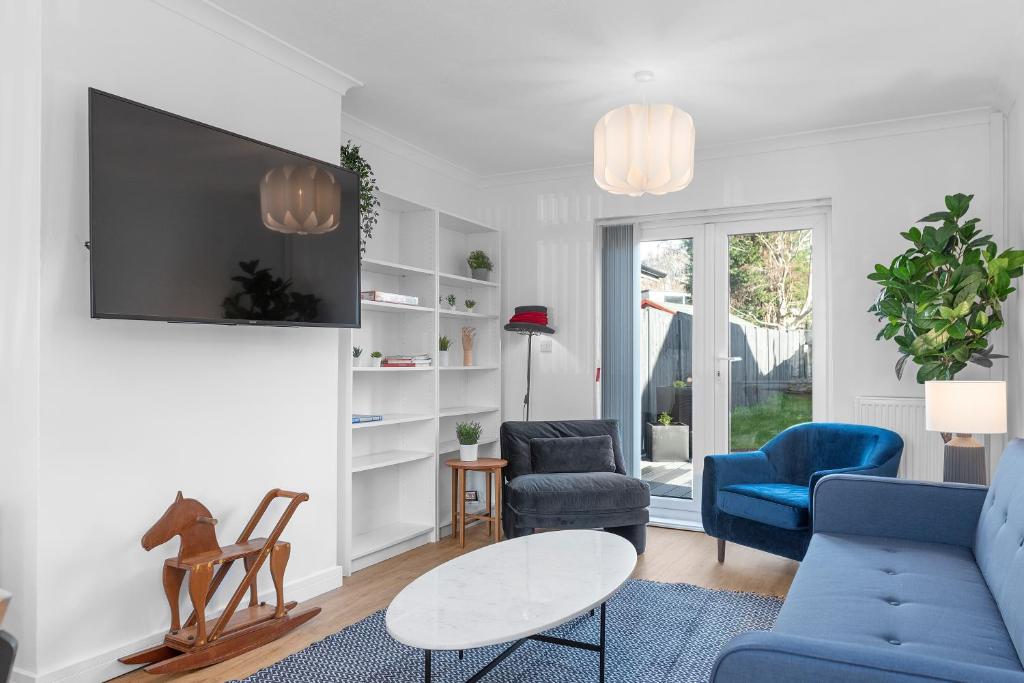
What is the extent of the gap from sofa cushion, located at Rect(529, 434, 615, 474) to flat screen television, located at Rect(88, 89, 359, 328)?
5.04 feet

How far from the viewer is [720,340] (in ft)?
16.4

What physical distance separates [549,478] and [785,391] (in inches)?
69.7

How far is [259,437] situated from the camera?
3234mm

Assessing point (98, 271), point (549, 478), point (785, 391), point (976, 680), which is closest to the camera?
point (976, 680)

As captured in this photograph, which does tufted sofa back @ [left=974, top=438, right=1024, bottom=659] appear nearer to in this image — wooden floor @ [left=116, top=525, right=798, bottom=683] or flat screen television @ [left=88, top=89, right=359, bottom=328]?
wooden floor @ [left=116, top=525, right=798, bottom=683]

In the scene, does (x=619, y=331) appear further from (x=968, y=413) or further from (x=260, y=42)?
(x=260, y=42)

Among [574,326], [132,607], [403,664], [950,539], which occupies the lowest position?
[403,664]

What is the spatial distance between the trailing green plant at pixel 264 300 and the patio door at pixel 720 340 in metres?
2.76

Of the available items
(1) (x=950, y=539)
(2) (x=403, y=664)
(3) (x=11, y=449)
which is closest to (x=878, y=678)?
(1) (x=950, y=539)

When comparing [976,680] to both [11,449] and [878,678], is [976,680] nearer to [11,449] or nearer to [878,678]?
[878,678]

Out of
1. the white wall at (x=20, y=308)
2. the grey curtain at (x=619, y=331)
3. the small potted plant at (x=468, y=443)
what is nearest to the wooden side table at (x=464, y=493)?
the small potted plant at (x=468, y=443)

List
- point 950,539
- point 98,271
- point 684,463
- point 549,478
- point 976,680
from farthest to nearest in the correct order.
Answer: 1. point 684,463
2. point 549,478
3. point 950,539
4. point 98,271
5. point 976,680

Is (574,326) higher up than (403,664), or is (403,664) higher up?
(574,326)

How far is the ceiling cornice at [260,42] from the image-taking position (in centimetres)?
291
